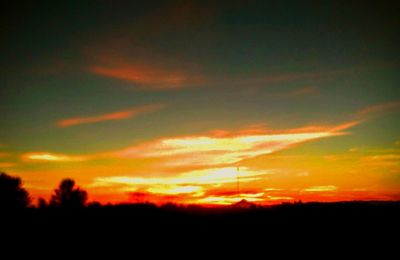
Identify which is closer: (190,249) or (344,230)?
(190,249)

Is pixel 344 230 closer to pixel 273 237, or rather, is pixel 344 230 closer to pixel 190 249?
pixel 273 237

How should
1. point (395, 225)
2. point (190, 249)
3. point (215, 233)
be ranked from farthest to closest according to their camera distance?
1. point (395, 225)
2. point (215, 233)
3. point (190, 249)

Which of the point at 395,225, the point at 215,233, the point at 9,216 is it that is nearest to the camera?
the point at 215,233

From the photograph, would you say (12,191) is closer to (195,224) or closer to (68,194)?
(68,194)

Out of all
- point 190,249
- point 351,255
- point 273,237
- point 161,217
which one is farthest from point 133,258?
point 161,217

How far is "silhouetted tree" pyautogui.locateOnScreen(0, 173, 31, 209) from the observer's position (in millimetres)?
70750

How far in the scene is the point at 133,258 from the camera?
19859 millimetres

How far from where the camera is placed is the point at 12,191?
72.8m

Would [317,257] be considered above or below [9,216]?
below

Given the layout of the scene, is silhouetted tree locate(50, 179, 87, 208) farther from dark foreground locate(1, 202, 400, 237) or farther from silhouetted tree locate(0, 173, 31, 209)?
dark foreground locate(1, 202, 400, 237)

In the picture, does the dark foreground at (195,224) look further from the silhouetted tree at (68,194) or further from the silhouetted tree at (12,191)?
the silhouetted tree at (68,194)

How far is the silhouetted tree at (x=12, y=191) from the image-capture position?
70.8 meters

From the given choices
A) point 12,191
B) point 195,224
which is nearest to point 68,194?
point 12,191

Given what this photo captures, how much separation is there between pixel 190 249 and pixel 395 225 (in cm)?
1571
